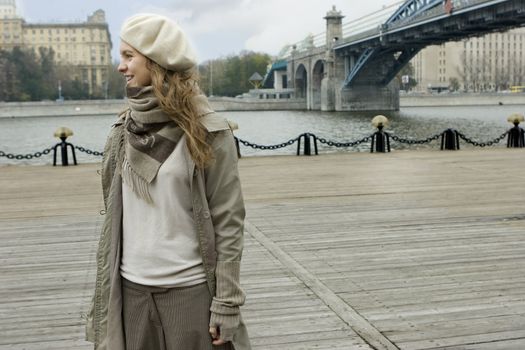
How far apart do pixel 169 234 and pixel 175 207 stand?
87 millimetres

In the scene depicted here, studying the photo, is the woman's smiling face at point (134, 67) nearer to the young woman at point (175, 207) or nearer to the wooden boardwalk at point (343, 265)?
the young woman at point (175, 207)

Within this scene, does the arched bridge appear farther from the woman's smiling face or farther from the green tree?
the woman's smiling face

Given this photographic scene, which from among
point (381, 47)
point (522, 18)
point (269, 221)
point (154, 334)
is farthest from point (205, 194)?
point (381, 47)

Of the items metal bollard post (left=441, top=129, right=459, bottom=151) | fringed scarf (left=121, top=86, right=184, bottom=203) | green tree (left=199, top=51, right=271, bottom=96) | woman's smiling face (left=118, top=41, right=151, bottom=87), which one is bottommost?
metal bollard post (left=441, top=129, right=459, bottom=151)

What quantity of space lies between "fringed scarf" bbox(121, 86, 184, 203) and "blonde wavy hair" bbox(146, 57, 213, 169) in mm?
41

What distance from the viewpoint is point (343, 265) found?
5.32 m

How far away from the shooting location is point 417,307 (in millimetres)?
4277

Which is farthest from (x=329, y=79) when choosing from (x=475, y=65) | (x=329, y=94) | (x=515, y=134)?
(x=475, y=65)

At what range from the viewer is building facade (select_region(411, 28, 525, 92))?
12681 cm

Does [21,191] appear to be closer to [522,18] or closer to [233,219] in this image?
[233,219]

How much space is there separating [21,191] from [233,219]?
30.7 ft

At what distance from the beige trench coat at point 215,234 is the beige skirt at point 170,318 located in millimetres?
51

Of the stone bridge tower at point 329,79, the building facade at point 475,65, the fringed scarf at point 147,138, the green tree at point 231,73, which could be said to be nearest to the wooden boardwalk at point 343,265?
the fringed scarf at point 147,138

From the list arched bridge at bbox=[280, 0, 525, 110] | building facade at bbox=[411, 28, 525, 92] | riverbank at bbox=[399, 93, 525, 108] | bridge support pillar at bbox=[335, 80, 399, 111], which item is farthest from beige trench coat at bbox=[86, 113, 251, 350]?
building facade at bbox=[411, 28, 525, 92]
